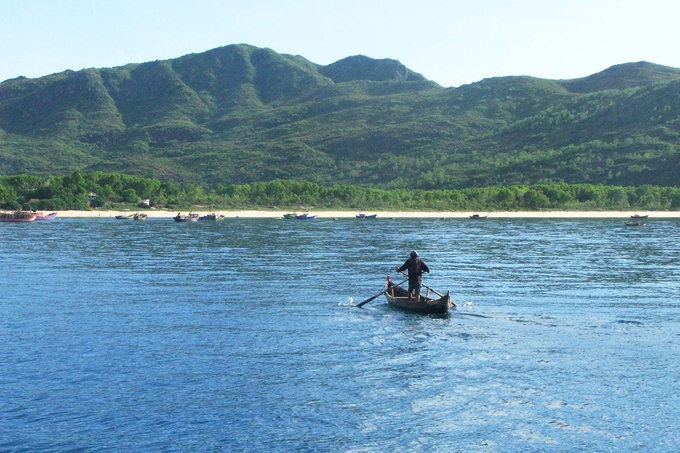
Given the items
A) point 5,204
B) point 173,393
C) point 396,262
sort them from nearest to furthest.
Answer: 1. point 173,393
2. point 396,262
3. point 5,204

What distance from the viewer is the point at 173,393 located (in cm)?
2325

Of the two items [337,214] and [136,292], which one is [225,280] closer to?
[136,292]

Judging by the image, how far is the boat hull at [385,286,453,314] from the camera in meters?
36.6

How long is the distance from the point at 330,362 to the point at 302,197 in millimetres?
154568

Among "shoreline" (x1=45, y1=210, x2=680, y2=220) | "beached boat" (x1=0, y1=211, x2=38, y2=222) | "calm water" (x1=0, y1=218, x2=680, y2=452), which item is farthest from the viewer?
"shoreline" (x1=45, y1=210, x2=680, y2=220)

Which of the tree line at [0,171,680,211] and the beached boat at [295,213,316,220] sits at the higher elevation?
the tree line at [0,171,680,211]

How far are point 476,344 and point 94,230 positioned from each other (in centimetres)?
8759

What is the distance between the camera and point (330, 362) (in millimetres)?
26953

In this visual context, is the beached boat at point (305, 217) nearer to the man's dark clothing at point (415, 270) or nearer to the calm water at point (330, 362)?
the calm water at point (330, 362)

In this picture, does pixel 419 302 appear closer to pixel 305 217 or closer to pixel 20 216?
pixel 305 217

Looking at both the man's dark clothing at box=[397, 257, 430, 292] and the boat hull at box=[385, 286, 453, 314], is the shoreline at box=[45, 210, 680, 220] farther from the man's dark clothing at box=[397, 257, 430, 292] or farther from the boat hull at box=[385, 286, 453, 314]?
the man's dark clothing at box=[397, 257, 430, 292]

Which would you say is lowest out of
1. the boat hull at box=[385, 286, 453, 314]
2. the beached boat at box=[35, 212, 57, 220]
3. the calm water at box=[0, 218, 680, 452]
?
the calm water at box=[0, 218, 680, 452]

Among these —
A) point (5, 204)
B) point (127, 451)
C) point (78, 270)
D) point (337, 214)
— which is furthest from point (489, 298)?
point (5, 204)

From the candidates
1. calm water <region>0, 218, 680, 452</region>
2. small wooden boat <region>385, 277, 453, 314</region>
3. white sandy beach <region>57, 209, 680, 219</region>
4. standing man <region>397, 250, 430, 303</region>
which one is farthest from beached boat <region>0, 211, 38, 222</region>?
standing man <region>397, 250, 430, 303</region>
